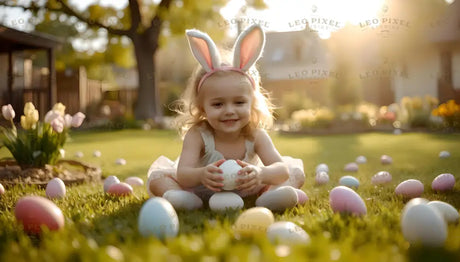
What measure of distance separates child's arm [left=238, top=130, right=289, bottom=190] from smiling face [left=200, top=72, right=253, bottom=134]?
226 mm

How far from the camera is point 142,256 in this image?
3.90ft

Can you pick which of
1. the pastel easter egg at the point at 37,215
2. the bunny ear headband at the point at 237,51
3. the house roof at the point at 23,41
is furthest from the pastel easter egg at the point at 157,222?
Result: the house roof at the point at 23,41

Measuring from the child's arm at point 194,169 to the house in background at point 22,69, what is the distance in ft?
22.9

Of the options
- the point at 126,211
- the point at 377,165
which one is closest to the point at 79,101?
the point at 377,165

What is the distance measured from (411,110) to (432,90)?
509cm

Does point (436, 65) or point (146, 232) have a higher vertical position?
point (436, 65)

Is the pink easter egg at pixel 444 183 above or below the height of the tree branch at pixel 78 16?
below

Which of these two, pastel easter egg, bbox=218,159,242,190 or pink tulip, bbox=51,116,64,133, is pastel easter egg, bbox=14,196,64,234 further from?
pink tulip, bbox=51,116,64,133

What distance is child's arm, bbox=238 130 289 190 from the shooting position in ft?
7.13

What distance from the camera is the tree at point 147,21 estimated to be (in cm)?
1239

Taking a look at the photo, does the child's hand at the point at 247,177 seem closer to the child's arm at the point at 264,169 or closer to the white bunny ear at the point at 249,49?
the child's arm at the point at 264,169

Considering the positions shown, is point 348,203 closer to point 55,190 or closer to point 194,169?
point 194,169

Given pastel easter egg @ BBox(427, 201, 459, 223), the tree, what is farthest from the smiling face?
the tree

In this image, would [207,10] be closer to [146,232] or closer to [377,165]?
[377,165]
